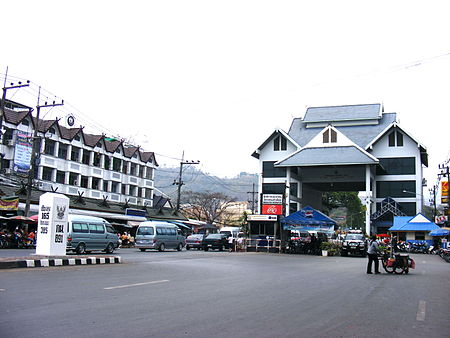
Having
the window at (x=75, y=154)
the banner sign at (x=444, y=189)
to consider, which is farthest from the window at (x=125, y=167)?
the banner sign at (x=444, y=189)

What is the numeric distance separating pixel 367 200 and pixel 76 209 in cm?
2822

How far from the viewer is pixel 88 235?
26.5 m

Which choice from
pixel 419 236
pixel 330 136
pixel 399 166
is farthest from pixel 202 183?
pixel 419 236

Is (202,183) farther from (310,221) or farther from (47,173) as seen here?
(310,221)

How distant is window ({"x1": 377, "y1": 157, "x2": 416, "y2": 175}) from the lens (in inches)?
2094

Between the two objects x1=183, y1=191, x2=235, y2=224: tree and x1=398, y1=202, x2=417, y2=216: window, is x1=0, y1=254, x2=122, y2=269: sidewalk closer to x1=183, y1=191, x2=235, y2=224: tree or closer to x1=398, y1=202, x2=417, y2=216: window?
x1=398, y1=202, x2=417, y2=216: window

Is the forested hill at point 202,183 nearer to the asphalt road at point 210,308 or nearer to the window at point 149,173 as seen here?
the window at point 149,173

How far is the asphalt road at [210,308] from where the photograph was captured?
662 centimetres

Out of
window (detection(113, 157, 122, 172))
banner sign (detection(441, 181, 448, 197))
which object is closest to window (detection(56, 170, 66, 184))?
window (detection(113, 157, 122, 172))

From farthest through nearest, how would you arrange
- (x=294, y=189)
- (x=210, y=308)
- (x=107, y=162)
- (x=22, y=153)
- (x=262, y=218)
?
(x=107, y=162)
(x=294, y=189)
(x=22, y=153)
(x=262, y=218)
(x=210, y=308)

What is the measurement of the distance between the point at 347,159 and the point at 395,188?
1020 cm

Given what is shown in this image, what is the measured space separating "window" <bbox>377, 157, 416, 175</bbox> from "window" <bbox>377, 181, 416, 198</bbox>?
1.17 meters

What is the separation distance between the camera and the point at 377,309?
8984 mm

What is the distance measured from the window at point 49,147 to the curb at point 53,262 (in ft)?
106
